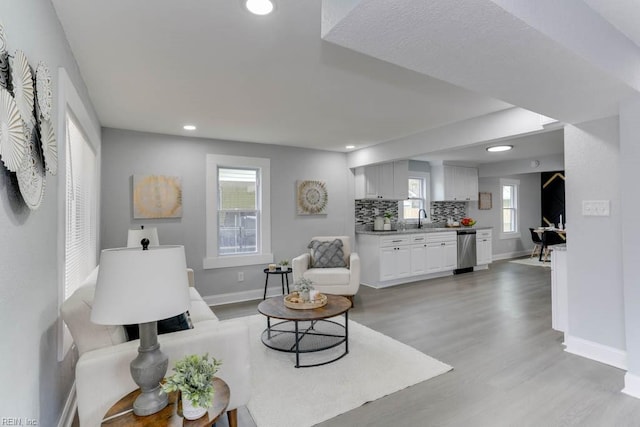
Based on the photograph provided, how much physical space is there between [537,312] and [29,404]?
4.71 meters

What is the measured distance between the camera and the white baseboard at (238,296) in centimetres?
446

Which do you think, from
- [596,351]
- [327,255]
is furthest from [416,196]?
[596,351]

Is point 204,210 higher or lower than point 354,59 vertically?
lower

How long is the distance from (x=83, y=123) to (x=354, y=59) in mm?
2125

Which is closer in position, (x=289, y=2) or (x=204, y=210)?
(x=289, y=2)

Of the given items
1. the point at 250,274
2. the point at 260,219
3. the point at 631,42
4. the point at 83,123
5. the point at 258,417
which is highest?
the point at 631,42

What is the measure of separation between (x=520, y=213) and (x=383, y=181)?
5.14 meters

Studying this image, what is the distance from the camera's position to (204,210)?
14.6 feet

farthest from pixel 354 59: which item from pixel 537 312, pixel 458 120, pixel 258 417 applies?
pixel 537 312

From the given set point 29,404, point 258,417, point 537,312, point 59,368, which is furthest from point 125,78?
point 537,312

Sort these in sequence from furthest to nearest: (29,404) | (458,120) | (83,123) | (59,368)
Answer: (458,120) → (83,123) → (59,368) → (29,404)

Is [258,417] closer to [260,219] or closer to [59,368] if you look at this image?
[59,368]

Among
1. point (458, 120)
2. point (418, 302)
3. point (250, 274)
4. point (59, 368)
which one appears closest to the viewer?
point (59, 368)

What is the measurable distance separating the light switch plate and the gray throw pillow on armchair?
109 inches
